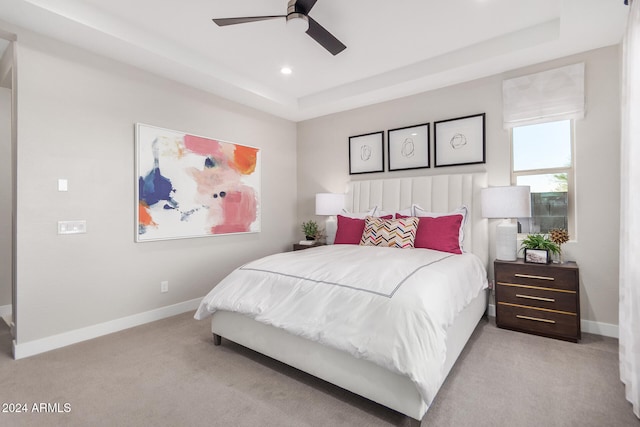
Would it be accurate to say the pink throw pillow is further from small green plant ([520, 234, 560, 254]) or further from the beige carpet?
the beige carpet

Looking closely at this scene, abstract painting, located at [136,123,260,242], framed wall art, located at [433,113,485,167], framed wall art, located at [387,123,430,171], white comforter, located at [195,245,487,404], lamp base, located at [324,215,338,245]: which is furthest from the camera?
lamp base, located at [324,215,338,245]

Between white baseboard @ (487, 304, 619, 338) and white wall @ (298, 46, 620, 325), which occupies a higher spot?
white wall @ (298, 46, 620, 325)

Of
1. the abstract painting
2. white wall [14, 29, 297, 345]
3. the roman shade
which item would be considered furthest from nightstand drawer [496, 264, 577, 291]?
white wall [14, 29, 297, 345]

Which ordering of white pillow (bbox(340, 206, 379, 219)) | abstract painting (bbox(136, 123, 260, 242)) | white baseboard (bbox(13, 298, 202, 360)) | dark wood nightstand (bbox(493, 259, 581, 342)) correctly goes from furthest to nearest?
white pillow (bbox(340, 206, 379, 219))
abstract painting (bbox(136, 123, 260, 242))
dark wood nightstand (bbox(493, 259, 581, 342))
white baseboard (bbox(13, 298, 202, 360))

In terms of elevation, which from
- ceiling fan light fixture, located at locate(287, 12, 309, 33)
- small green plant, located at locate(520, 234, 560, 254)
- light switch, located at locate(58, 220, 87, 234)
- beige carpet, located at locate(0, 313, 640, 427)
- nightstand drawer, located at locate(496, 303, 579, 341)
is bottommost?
beige carpet, located at locate(0, 313, 640, 427)

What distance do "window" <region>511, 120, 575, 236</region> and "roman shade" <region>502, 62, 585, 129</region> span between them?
0.37ft

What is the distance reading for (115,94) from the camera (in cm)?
304

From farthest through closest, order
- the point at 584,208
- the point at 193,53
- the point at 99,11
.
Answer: the point at 193,53, the point at 584,208, the point at 99,11

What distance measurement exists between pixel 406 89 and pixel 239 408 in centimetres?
364

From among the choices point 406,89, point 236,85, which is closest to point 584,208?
point 406,89

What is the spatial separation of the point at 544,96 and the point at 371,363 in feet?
10.2

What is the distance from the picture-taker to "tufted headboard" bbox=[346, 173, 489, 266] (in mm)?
3438

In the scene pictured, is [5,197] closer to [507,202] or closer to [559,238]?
[507,202]

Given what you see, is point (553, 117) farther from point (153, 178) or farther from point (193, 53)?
point (153, 178)
